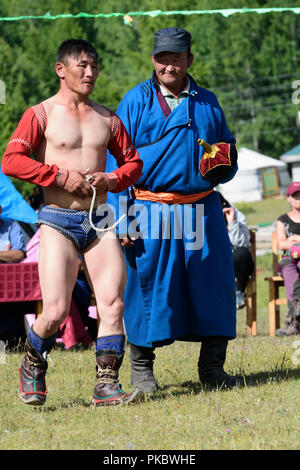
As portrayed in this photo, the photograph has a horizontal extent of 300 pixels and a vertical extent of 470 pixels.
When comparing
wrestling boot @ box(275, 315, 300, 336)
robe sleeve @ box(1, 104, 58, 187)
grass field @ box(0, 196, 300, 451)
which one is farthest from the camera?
wrestling boot @ box(275, 315, 300, 336)

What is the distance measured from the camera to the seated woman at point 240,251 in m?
9.53

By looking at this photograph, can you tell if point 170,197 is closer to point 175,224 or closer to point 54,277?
point 175,224

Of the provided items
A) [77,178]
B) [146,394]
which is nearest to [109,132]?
[77,178]

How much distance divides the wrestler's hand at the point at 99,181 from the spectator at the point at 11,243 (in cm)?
341

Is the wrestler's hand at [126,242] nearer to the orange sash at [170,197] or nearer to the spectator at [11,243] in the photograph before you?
the orange sash at [170,197]

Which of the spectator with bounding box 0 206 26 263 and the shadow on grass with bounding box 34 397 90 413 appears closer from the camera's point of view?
the shadow on grass with bounding box 34 397 90 413

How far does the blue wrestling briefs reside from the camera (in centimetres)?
471

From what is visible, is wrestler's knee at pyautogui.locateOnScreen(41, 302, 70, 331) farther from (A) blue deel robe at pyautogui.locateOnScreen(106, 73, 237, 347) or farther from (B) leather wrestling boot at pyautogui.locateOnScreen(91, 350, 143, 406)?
(A) blue deel robe at pyautogui.locateOnScreen(106, 73, 237, 347)

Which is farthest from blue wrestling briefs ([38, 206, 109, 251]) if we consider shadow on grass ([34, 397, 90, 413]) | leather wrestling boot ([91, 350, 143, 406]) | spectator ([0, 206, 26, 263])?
spectator ([0, 206, 26, 263])

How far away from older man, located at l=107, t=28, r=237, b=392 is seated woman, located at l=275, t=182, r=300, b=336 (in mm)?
3368

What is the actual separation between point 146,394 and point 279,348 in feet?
6.94

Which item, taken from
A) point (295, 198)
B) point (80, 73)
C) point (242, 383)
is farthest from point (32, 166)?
point (295, 198)

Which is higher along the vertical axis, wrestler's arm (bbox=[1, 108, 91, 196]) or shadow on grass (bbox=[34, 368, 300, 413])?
wrestler's arm (bbox=[1, 108, 91, 196])
